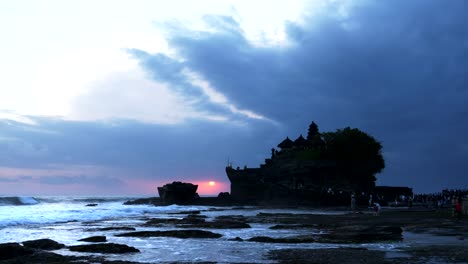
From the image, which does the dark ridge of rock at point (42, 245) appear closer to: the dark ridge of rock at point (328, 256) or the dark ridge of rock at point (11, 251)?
the dark ridge of rock at point (11, 251)

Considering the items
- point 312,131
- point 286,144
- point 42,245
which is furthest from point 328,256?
point 312,131

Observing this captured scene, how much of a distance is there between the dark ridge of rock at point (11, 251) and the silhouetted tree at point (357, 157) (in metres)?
82.1

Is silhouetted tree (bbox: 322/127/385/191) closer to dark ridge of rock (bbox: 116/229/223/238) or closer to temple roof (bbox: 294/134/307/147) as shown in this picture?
temple roof (bbox: 294/134/307/147)

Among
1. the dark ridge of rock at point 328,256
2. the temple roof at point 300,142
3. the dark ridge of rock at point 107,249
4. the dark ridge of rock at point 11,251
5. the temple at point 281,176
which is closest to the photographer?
the dark ridge of rock at point 328,256

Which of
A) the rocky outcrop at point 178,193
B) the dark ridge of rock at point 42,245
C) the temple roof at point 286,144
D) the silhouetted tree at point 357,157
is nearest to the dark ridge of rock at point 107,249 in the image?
the dark ridge of rock at point 42,245

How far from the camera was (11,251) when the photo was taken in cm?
1408

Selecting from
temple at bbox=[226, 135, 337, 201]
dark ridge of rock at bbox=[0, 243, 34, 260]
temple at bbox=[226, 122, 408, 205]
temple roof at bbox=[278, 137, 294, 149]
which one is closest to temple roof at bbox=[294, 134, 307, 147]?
temple roof at bbox=[278, 137, 294, 149]

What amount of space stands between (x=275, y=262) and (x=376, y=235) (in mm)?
7363

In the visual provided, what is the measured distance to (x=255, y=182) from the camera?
86.0 metres

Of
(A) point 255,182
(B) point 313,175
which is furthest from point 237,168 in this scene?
(B) point 313,175

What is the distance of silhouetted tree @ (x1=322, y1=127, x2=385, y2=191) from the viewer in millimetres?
91688

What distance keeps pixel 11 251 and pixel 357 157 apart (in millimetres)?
83712

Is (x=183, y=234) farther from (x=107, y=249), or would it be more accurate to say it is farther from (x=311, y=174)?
(x=311, y=174)

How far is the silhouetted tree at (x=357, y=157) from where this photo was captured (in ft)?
301
